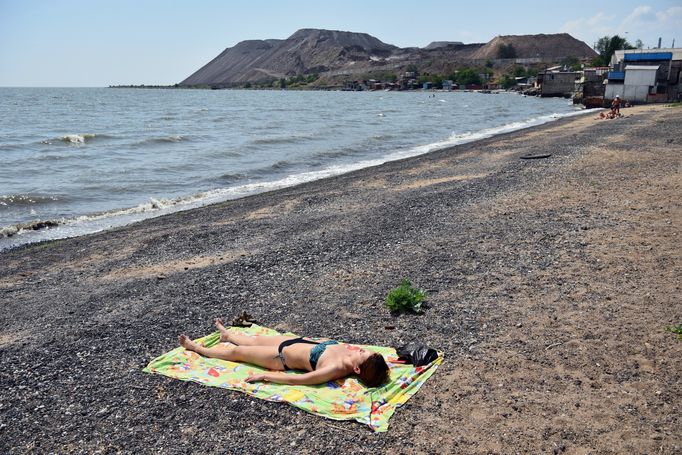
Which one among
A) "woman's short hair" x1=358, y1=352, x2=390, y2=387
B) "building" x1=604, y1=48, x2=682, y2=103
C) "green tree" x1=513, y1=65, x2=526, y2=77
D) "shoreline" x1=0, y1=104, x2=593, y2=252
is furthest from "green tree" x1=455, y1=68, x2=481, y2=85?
"woman's short hair" x1=358, y1=352, x2=390, y2=387

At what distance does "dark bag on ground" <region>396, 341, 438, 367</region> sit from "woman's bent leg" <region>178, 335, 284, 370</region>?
1.33 m

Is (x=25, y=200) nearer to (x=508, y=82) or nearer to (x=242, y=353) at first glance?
(x=242, y=353)

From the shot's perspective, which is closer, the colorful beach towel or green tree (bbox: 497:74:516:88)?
the colorful beach towel

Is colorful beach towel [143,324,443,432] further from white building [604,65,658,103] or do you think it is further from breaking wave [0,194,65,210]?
white building [604,65,658,103]

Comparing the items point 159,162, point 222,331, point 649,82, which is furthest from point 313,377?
point 649,82

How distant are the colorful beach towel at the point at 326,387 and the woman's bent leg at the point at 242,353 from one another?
→ 6cm

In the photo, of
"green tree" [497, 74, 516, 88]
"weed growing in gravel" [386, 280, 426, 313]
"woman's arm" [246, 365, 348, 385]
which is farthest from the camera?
"green tree" [497, 74, 516, 88]

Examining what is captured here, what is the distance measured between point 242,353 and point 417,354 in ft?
6.39

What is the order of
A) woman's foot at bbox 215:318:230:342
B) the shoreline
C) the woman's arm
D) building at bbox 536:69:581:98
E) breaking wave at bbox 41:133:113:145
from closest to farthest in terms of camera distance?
the woman's arm
woman's foot at bbox 215:318:230:342
the shoreline
breaking wave at bbox 41:133:113:145
building at bbox 536:69:581:98

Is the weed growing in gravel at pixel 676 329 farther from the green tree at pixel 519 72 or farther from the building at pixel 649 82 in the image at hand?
the green tree at pixel 519 72

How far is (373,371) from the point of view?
5387mm

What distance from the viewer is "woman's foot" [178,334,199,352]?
650 centimetres

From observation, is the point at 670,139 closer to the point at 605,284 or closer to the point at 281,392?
the point at 605,284

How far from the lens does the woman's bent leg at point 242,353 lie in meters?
6.02
